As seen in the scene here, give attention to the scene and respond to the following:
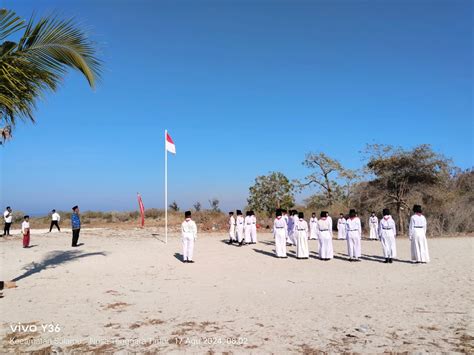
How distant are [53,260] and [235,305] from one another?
26.8ft

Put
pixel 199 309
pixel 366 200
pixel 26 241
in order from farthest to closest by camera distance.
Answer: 1. pixel 366 200
2. pixel 26 241
3. pixel 199 309

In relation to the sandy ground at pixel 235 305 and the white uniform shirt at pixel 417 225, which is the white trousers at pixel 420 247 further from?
the sandy ground at pixel 235 305

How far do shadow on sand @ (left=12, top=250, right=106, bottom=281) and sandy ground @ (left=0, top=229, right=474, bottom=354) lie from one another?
56mm

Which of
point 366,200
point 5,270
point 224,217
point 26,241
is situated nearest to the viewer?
point 5,270

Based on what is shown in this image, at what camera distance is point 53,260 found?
503 inches

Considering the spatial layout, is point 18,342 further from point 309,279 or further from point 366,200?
point 366,200

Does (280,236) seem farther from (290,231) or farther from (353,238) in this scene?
(290,231)

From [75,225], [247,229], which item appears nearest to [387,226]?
[247,229]

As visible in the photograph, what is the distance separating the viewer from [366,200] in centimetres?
2256

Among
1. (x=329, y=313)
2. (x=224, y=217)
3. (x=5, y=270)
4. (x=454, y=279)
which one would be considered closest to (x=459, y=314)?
(x=329, y=313)

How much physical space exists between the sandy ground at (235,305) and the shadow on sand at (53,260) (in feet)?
0.18

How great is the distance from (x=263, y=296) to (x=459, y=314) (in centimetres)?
363

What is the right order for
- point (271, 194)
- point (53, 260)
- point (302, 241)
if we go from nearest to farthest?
point (53, 260)
point (302, 241)
point (271, 194)

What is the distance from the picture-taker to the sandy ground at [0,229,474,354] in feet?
17.5
